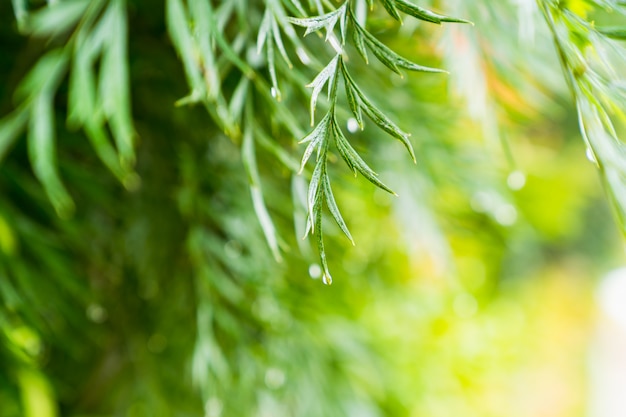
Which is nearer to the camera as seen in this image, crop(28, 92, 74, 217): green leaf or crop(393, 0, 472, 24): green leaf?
crop(393, 0, 472, 24): green leaf

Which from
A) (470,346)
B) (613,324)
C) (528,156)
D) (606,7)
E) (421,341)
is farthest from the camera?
(613,324)

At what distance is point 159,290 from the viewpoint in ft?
1.51

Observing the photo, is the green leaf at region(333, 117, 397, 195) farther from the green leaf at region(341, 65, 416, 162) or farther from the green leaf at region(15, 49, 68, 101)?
the green leaf at region(15, 49, 68, 101)

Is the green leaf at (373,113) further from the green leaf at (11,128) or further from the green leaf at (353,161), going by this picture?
the green leaf at (11,128)

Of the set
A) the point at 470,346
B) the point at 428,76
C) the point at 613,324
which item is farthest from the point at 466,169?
the point at 613,324

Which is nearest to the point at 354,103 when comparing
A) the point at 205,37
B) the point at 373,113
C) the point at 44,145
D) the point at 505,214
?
the point at 373,113

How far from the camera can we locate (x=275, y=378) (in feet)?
1.49

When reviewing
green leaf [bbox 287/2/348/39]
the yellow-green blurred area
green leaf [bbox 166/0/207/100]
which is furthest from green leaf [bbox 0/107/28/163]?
green leaf [bbox 287/2/348/39]

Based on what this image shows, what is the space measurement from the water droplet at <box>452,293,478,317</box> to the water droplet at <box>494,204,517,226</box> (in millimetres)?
150

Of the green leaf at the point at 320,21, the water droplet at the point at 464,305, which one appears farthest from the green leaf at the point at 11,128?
the water droplet at the point at 464,305

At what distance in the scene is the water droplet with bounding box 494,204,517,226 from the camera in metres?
0.50

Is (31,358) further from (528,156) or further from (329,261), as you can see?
(528,156)

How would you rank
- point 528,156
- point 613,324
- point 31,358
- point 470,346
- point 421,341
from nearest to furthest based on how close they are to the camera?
point 31,358, point 421,341, point 470,346, point 528,156, point 613,324

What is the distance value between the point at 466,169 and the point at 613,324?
195cm
